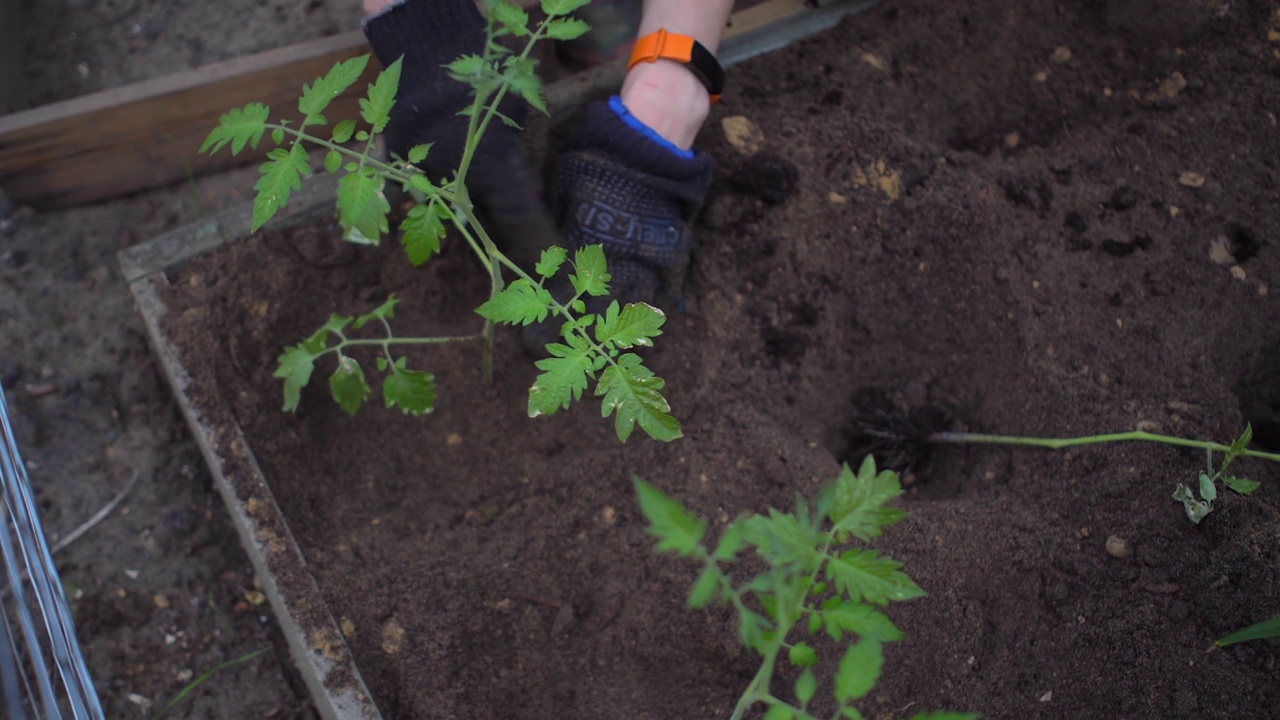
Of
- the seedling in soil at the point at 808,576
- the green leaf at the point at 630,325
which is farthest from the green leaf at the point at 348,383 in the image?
the seedling in soil at the point at 808,576

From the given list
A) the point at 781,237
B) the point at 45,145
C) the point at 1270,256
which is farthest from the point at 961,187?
the point at 45,145

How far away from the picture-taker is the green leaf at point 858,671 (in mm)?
852

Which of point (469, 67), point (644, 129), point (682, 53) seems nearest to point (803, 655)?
point (469, 67)

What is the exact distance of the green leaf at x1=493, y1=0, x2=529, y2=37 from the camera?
46.6 inches

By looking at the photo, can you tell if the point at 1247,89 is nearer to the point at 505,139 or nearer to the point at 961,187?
the point at 961,187

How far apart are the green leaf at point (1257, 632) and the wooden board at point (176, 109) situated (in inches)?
58.7

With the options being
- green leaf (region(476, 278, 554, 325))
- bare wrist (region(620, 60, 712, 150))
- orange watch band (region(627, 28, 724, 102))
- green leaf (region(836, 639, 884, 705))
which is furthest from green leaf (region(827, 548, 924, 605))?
orange watch band (region(627, 28, 724, 102))

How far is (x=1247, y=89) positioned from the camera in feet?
6.23

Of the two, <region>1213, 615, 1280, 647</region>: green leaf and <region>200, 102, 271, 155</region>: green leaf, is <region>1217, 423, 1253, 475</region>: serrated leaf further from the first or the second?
<region>200, 102, 271, 155</region>: green leaf

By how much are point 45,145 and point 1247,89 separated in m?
2.62

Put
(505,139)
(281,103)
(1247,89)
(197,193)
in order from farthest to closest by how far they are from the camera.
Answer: (197,193) → (281,103) → (1247,89) → (505,139)

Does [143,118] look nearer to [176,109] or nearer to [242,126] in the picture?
[176,109]

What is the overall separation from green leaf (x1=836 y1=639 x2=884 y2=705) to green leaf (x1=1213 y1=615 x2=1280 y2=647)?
818 mm

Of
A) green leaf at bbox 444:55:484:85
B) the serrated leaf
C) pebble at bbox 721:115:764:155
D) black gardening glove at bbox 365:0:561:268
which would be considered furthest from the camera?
pebble at bbox 721:115:764:155
